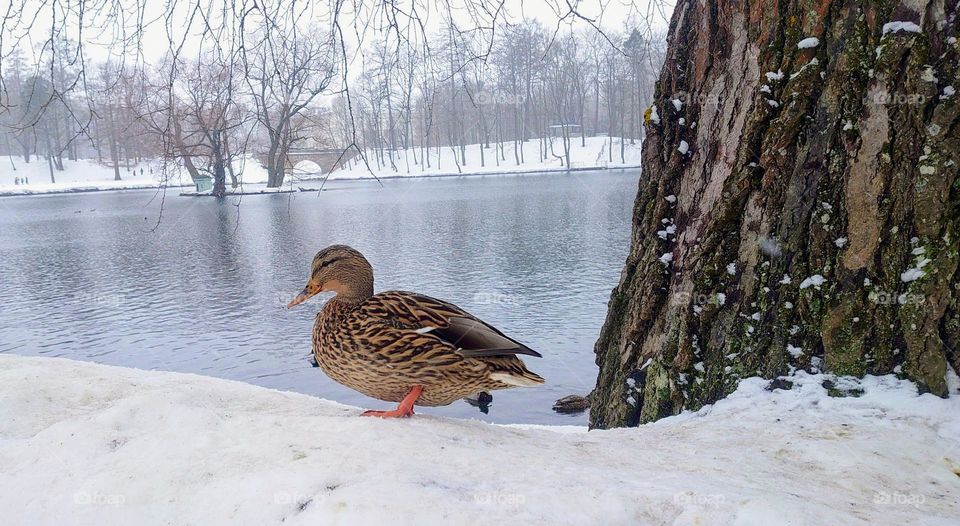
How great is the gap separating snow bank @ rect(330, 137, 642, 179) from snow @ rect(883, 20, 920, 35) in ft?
172

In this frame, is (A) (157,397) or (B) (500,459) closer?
(B) (500,459)

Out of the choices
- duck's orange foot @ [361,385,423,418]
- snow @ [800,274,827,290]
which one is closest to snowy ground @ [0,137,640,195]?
duck's orange foot @ [361,385,423,418]

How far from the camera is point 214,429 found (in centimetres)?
230

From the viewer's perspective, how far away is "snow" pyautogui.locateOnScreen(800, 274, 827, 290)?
2.68 meters

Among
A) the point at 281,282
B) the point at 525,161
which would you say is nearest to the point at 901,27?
the point at 281,282

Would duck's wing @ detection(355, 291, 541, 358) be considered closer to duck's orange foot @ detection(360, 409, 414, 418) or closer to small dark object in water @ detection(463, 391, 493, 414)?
duck's orange foot @ detection(360, 409, 414, 418)

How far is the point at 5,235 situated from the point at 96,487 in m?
25.4

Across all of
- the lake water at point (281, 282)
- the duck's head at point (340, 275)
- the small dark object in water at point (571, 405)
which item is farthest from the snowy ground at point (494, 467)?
the small dark object in water at point (571, 405)

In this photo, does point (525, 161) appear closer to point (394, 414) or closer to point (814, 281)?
point (814, 281)

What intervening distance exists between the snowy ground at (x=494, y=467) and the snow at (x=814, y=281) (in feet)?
1.23

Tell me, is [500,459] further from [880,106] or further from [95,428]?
[880,106]

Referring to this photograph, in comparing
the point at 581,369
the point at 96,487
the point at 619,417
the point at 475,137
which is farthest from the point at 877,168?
the point at 475,137

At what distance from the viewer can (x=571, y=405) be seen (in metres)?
7.00

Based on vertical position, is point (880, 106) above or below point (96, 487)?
above
